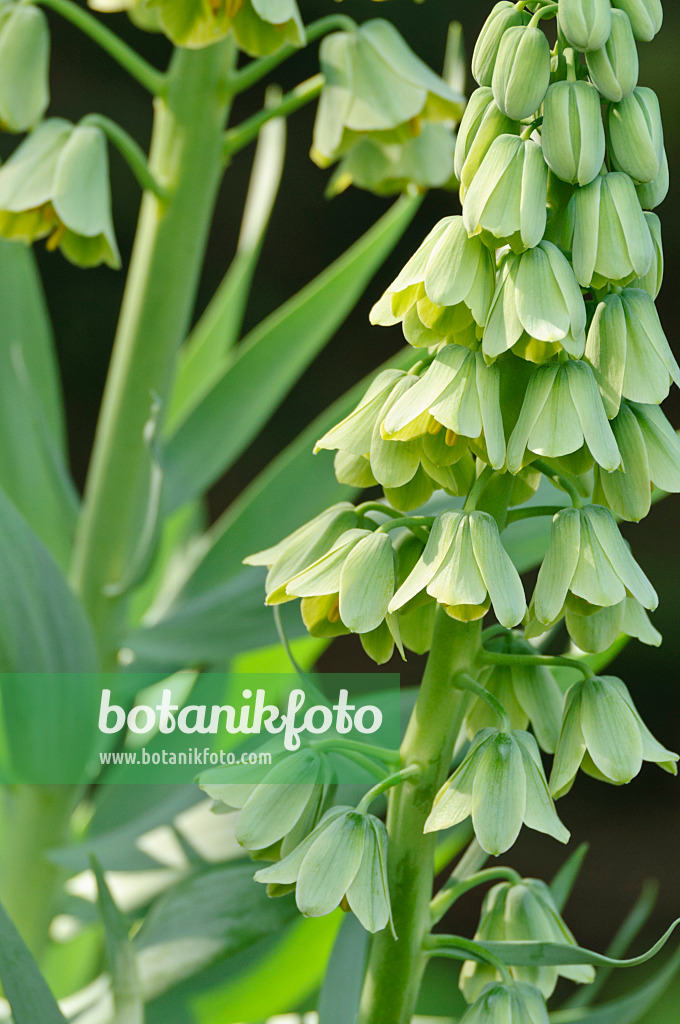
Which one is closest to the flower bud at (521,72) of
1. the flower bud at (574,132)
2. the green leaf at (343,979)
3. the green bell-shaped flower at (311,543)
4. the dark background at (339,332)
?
the flower bud at (574,132)

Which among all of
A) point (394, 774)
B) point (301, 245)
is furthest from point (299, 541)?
point (301, 245)

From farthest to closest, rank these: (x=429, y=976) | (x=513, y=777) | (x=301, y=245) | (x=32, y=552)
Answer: (x=301, y=245)
(x=429, y=976)
(x=32, y=552)
(x=513, y=777)

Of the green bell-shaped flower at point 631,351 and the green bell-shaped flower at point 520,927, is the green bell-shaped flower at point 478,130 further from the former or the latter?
the green bell-shaped flower at point 520,927

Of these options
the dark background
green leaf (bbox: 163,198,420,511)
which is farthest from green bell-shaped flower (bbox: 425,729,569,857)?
the dark background

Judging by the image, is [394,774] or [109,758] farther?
[109,758]

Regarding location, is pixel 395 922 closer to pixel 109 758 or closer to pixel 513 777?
pixel 513 777

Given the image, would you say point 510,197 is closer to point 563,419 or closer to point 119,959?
point 563,419
